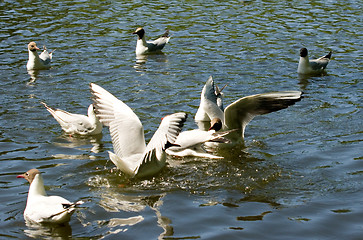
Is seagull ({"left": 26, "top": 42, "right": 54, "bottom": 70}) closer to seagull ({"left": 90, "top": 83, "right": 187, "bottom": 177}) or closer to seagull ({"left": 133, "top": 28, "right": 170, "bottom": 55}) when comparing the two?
seagull ({"left": 133, "top": 28, "right": 170, "bottom": 55})

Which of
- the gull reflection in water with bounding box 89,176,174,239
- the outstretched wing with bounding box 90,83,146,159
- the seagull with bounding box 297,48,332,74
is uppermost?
the outstretched wing with bounding box 90,83,146,159

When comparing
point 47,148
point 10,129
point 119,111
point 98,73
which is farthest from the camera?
point 98,73

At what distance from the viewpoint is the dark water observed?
7336 mm

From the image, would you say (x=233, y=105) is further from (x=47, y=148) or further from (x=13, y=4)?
(x=13, y=4)

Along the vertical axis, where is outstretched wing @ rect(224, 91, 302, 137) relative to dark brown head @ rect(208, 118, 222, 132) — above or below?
above

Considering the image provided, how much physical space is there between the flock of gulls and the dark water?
0.66ft

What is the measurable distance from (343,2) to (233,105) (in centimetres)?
1318

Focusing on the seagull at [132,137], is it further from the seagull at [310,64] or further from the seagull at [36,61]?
the seagull at [310,64]

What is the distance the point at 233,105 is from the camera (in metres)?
9.85

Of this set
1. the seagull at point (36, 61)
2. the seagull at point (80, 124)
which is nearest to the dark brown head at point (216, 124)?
the seagull at point (80, 124)

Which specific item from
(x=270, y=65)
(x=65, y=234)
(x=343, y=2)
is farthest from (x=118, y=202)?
(x=343, y=2)

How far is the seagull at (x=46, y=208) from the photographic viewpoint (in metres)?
6.80

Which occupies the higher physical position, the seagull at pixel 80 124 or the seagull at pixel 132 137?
the seagull at pixel 132 137

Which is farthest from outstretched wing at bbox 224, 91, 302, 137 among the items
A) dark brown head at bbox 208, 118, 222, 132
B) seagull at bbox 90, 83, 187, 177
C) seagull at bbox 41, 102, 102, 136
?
seagull at bbox 41, 102, 102, 136
